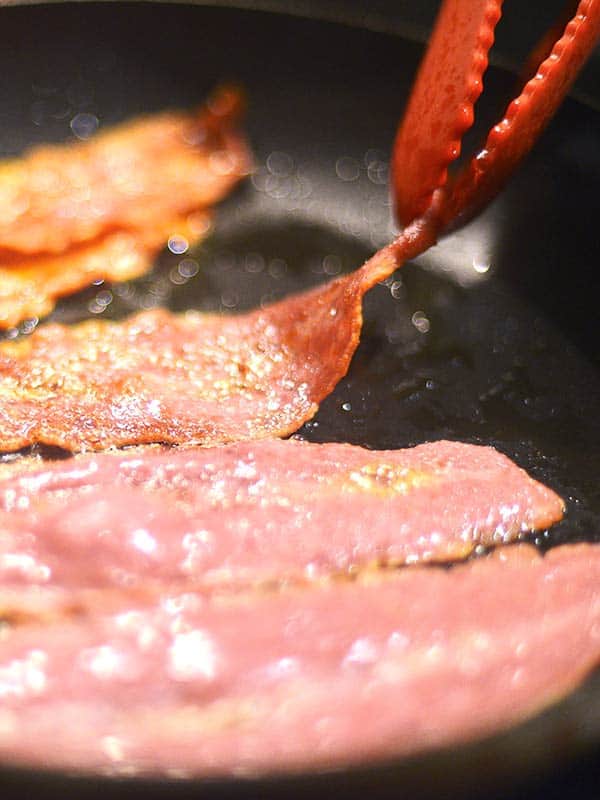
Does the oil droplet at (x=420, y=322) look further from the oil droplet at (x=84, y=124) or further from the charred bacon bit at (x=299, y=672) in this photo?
the oil droplet at (x=84, y=124)

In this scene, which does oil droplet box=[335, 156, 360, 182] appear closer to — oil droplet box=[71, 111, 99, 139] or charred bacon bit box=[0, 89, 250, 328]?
charred bacon bit box=[0, 89, 250, 328]

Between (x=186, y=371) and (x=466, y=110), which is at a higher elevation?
(x=466, y=110)

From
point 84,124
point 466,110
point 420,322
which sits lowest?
point 84,124

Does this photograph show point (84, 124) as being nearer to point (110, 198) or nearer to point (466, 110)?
point (110, 198)

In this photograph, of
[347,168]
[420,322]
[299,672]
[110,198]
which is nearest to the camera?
[299,672]

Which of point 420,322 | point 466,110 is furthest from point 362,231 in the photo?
point 466,110
